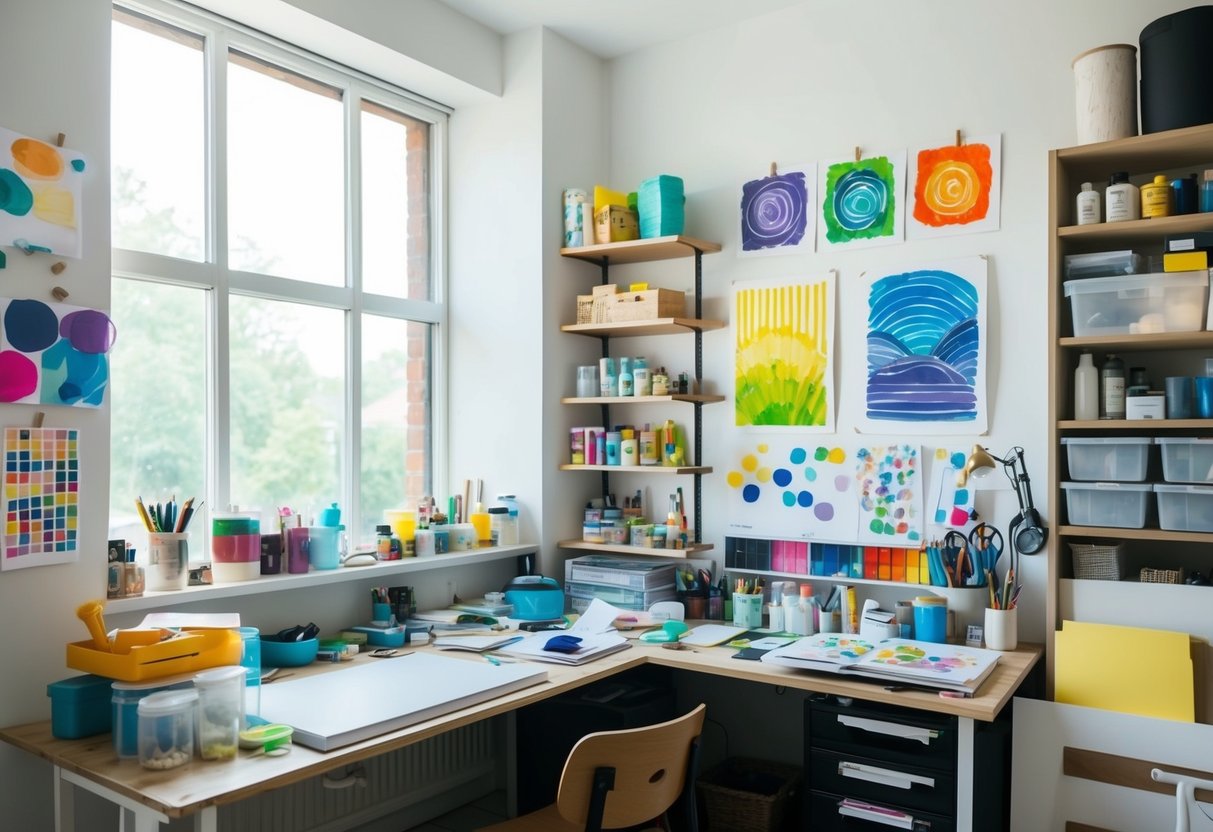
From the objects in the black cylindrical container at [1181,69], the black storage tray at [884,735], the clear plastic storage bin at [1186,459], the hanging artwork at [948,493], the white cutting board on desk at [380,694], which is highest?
the black cylindrical container at [1181,69]

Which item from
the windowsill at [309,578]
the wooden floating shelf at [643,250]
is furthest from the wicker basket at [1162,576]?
the windowsill at [309,578]

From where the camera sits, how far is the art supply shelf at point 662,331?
11.2 ft

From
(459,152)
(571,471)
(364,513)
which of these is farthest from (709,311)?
(364,513)

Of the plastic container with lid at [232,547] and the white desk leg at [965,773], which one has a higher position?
the plastic container with lid at [232,547]

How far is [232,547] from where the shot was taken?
2729 millimetres

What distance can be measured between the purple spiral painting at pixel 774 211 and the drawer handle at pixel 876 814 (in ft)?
6.21

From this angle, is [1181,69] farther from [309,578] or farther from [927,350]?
[309,578]

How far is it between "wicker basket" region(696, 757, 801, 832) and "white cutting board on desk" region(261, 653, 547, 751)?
37.4 inches

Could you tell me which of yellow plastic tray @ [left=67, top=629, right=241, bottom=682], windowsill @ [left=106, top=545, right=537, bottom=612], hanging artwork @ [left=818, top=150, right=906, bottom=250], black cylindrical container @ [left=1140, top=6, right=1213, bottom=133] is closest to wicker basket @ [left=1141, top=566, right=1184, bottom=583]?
black cylindrical container @ [left=1140, top=6, right=1213, bottom=133]

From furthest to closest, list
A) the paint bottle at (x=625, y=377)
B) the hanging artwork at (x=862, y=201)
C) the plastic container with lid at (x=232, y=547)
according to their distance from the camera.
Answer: the paint bottle at (x=625, y=377), the hanging artwork at (x=862, y=201), the plastic container with lid at (x=232, y=547)

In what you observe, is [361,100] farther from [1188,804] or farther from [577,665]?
[1188,804]

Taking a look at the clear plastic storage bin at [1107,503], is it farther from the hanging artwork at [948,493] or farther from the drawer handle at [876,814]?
the drawer handle at [876,814]

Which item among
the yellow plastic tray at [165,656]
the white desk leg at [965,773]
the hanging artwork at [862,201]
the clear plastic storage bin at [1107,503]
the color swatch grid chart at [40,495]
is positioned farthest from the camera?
the hanging artwork at [862,201]

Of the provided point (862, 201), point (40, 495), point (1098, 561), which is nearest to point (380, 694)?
point (40, 495)
